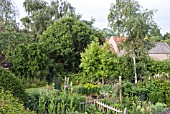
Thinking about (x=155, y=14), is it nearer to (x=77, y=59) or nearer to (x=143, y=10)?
(x=143, y=10)

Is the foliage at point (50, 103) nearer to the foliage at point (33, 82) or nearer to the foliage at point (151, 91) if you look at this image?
→ the foliage at point (151, 91)

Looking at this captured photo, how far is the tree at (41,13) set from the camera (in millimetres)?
22241

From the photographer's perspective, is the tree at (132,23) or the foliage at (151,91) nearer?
the foliage at (151,91)

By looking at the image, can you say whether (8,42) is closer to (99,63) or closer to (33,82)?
(33,82)

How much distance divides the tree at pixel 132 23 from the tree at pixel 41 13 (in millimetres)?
8877

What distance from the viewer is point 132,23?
1453 centimetres

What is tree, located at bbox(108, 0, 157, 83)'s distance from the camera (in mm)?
14594

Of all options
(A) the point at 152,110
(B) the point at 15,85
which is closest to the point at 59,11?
(A) the point at 152,110

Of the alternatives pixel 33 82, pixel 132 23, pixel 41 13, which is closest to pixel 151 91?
pixel 132 23

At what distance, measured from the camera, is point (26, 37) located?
1772cm

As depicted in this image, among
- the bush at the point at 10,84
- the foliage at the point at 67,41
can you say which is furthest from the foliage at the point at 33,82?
the bush at the point at 10,84

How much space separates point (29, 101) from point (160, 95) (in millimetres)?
6948

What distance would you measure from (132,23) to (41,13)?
10.5 metres

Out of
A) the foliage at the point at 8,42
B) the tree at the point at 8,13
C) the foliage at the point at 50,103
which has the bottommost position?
the foliage at the point at 50,103
